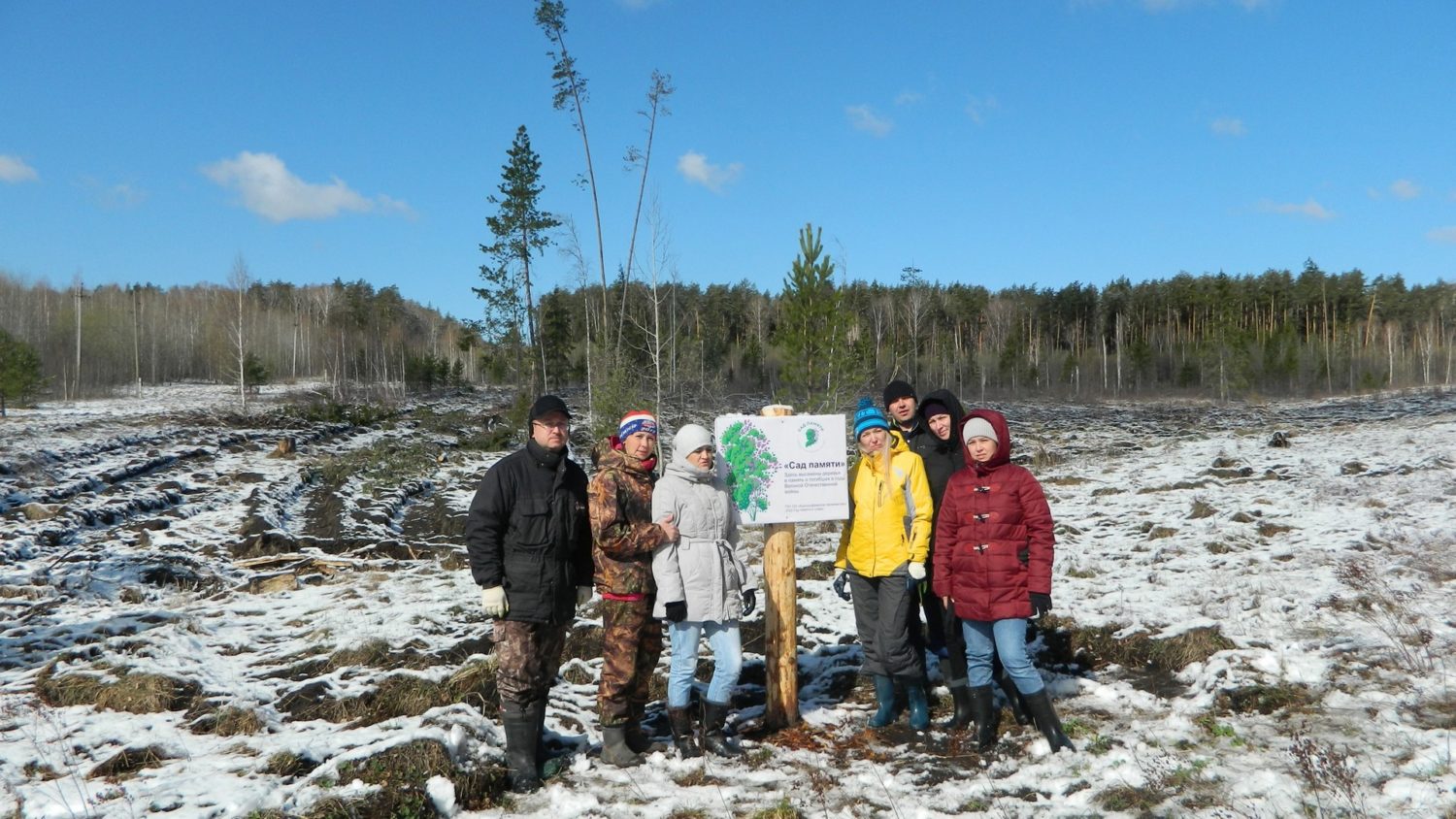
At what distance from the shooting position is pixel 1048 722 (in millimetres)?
4426

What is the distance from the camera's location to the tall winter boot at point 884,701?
502 centimetres

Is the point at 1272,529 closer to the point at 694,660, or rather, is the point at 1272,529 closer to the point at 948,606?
the point at 948,606

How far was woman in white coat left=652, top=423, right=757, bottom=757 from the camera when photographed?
4.61 meters

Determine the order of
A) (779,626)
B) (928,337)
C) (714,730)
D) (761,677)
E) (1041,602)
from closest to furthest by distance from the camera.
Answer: (1041,602) < (714,730) < (779,626) < (761,677) < (928,337)

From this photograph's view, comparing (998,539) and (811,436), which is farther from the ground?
(811,436)

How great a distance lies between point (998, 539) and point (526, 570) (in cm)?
267

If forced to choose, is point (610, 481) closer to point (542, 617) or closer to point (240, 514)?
point (542, 617)

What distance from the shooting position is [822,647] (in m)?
6.79

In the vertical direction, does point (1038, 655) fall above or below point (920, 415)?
below

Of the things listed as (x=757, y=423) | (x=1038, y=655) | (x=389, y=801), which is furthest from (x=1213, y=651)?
(x=389, y=801)

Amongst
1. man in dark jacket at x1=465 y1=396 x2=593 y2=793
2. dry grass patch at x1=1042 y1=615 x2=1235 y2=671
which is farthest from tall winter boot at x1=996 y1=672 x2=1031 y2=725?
man in dark jacket at x1=465 y1=396 x2=593 y2=793

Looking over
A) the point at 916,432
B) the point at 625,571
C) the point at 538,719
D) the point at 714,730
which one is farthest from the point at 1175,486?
the point at 538,719

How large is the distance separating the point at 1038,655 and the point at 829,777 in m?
2.70

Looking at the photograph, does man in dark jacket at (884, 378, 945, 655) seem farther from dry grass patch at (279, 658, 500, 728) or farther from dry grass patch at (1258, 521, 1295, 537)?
dry grass patch at (1258, 521, 1295, 537)
